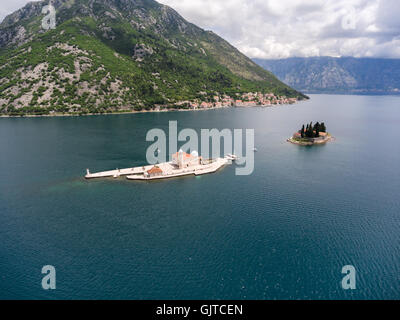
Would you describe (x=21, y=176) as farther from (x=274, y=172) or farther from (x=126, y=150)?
(x=274, y=172)

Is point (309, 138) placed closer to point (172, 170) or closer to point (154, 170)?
point (172, 170)

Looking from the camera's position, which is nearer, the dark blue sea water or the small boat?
the dark blue sea water

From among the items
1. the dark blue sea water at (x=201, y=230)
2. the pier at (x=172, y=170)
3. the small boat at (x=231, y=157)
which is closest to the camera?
the dark blue sea water at (x=201, y=230)

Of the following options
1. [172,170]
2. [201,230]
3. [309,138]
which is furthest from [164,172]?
[309,138]

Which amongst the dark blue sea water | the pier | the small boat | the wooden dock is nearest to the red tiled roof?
the pier

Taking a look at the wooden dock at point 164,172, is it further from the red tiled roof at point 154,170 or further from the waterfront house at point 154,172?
the red tiled roof at point 154,170

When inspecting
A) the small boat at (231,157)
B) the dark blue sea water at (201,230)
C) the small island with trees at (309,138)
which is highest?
the small island with trees at (309,138)

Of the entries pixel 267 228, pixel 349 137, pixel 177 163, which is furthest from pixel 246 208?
pixel 349 137

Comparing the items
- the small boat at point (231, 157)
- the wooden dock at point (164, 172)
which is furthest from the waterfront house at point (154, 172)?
the small boat at point (231, 157)

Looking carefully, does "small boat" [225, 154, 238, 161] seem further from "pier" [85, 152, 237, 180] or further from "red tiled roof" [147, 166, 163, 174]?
"red tiled roof" [147, 166, 163, 174]
